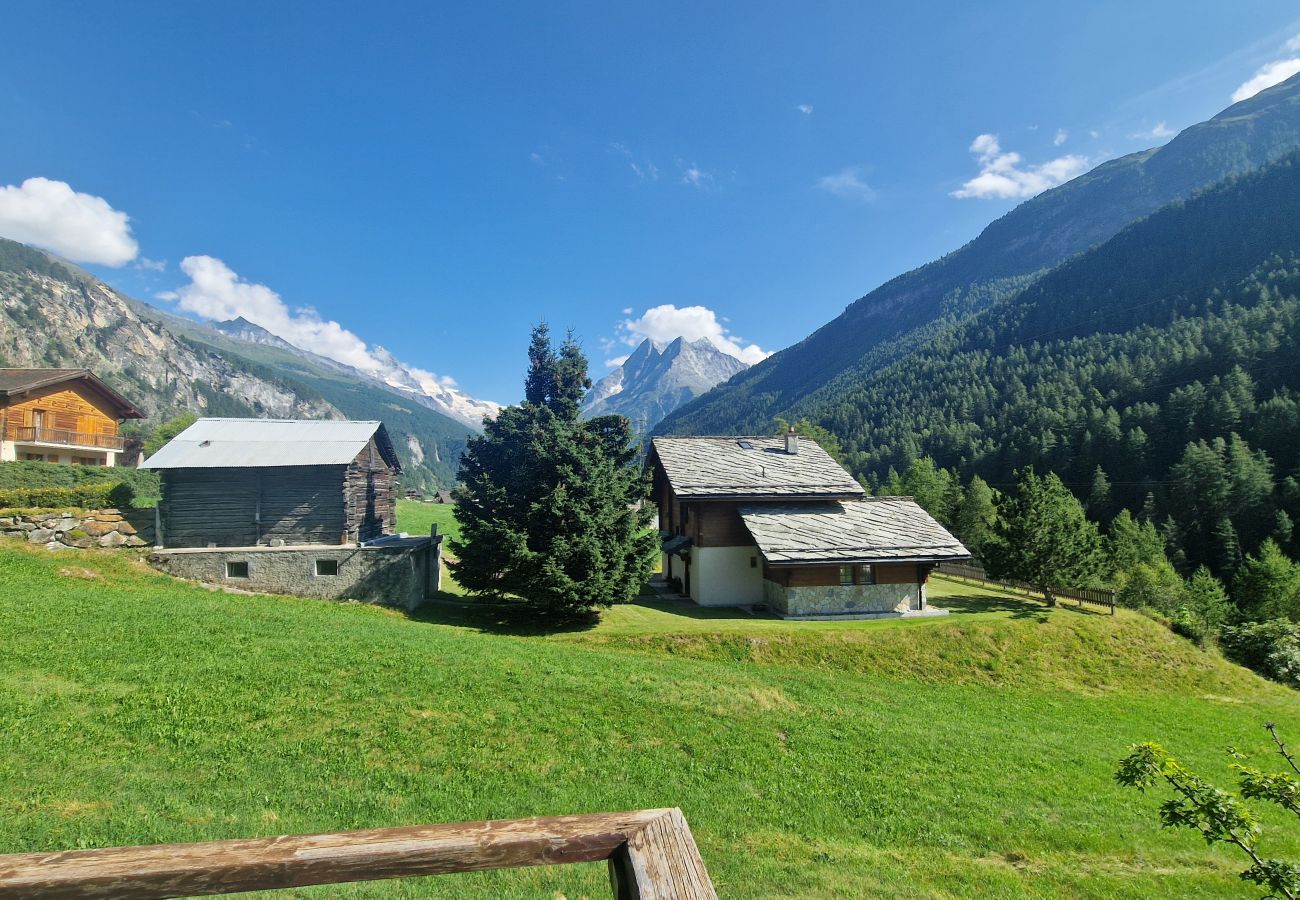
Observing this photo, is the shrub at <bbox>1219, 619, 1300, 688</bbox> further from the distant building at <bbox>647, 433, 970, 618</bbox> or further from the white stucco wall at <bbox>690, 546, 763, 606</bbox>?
the white stucco wall at <bbox>690, 546, 763, 606</bbox>

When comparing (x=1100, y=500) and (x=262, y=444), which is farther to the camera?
(x=1100, y=500)

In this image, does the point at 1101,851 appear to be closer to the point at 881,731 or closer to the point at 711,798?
the point at 881,731

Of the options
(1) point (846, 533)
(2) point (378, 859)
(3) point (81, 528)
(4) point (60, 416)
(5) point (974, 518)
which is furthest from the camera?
(5) point (974, 518)

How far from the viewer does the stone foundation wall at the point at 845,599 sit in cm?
2564

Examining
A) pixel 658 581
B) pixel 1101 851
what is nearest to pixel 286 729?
pixel 1101 851

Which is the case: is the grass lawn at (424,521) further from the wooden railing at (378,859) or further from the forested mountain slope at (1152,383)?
the forested mountain slope at (1152,383)

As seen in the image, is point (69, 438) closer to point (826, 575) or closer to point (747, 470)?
point (747, 470)

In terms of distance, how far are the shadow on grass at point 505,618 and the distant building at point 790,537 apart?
7.52m

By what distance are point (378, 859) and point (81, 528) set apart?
2930 cm

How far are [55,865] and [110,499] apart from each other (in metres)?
35.5

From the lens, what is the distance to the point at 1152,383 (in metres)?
113

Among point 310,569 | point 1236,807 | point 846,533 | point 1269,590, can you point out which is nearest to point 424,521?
point 310,569

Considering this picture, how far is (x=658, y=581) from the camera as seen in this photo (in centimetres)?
3459

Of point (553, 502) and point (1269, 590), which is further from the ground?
point (553, 502)
